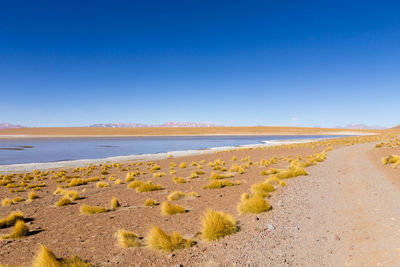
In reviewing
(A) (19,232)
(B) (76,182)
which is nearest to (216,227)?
(A) (19,232)

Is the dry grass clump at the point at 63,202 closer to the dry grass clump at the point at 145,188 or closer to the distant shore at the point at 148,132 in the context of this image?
the dry grass clump at the point at 145,188

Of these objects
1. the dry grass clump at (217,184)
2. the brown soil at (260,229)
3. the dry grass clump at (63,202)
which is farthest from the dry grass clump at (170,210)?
the dry grass clump at (63,202)

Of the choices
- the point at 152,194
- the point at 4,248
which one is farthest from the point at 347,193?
the point at 4,248

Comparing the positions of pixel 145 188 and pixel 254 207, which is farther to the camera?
pixel 145 188

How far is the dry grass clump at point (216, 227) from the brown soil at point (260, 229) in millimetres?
153

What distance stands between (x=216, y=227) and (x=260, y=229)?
37.1 inches

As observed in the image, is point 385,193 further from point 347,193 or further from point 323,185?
point 323,185

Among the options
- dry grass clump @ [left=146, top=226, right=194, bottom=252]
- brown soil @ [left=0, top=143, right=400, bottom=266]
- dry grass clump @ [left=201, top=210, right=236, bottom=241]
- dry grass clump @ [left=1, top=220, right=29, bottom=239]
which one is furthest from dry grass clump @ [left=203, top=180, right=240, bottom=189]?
dry grass clump @ [left=1, top=220, right=29, bottom=239]

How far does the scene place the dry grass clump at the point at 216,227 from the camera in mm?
4902

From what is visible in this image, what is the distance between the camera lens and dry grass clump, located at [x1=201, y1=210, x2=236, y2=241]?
4902mm

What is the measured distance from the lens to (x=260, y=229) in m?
5.23

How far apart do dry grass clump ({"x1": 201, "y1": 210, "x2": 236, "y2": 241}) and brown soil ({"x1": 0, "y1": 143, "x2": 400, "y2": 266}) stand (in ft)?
0.50

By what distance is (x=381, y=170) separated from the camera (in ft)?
39.1

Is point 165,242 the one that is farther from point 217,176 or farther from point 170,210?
point 217,176
